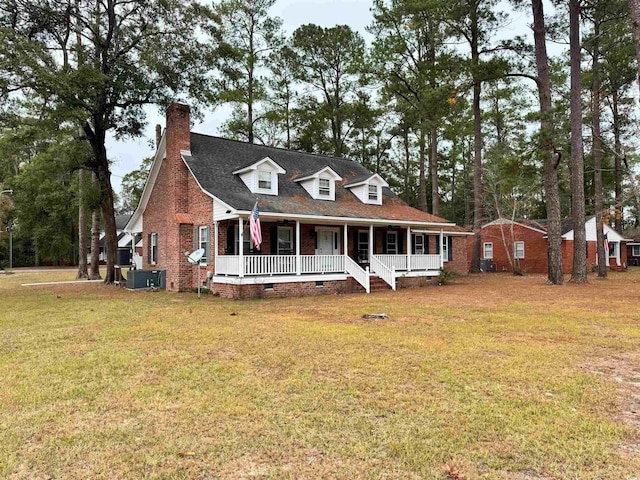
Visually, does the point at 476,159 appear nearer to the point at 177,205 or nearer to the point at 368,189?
the point at 368,189

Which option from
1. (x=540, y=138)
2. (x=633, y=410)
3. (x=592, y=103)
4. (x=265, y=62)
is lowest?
(x=633, y=410)

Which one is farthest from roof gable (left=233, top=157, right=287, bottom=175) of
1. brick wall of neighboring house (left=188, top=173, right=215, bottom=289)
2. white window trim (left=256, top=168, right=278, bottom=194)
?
brick wall of neighboring house (left=188, top=173, right=215, bottom=289)

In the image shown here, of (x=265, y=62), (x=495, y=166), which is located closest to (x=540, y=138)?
(x=495, y=166)

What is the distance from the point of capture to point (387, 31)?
26.5m

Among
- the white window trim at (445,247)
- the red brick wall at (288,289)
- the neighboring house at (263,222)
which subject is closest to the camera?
the red brick wall at (288,289)

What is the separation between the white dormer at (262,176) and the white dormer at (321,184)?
5.57 feet

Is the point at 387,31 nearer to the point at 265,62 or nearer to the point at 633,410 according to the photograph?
the point at 265,62

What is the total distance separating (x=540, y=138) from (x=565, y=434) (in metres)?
16.1

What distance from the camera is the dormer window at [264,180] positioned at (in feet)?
54.7

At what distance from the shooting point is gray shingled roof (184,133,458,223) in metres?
15.5

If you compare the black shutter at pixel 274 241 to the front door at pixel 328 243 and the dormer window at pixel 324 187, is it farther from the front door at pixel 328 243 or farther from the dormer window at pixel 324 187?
the dormer window at pixel 324 187

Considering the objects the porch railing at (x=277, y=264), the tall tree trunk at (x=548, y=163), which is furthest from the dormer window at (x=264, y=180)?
the tall tree trunk at (x=548, y=163)

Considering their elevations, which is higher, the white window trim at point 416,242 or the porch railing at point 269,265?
the white window trim at point 416,242

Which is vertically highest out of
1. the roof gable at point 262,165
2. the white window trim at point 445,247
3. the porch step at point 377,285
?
the roof gable at point 262,165
